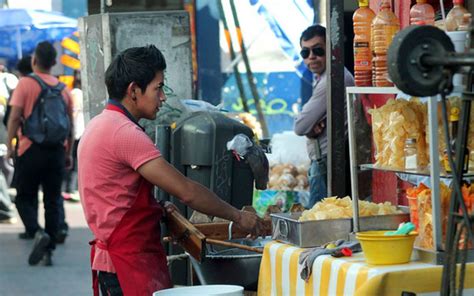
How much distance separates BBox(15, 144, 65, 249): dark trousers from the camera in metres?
10.3

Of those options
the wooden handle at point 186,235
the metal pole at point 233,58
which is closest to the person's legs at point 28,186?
the metal pole at point 233,58

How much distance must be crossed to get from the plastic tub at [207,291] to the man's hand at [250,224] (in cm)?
40

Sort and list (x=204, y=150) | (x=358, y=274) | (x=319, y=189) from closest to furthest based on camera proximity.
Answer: (x=358, y=274) < (x=204, y=150) < (x=319, y=189)

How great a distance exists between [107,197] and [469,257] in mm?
1589

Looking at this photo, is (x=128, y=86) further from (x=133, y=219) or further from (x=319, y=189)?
(x=319, y=189)

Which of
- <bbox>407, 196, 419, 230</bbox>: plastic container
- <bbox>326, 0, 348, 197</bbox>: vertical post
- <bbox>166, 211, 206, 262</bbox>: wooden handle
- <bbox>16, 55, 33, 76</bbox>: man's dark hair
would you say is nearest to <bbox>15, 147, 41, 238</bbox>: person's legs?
<bbox>16, 55, 33, 76</bbox>: man's dark hair

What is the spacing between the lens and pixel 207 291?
4414 mm

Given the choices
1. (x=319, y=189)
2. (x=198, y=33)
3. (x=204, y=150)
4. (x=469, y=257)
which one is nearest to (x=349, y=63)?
(x=319, y=189)

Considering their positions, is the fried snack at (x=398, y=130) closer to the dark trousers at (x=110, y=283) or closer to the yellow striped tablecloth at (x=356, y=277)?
the yellow striped tablecloth at (x=356, y=277)

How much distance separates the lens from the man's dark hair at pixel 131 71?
465 centimetres

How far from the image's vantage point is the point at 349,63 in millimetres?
9023

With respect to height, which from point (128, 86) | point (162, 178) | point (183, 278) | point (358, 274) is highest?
point (128, 86)

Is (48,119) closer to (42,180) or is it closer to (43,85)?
(43,85)

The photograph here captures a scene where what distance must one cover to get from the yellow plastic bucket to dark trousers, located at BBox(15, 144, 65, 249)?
681cm
